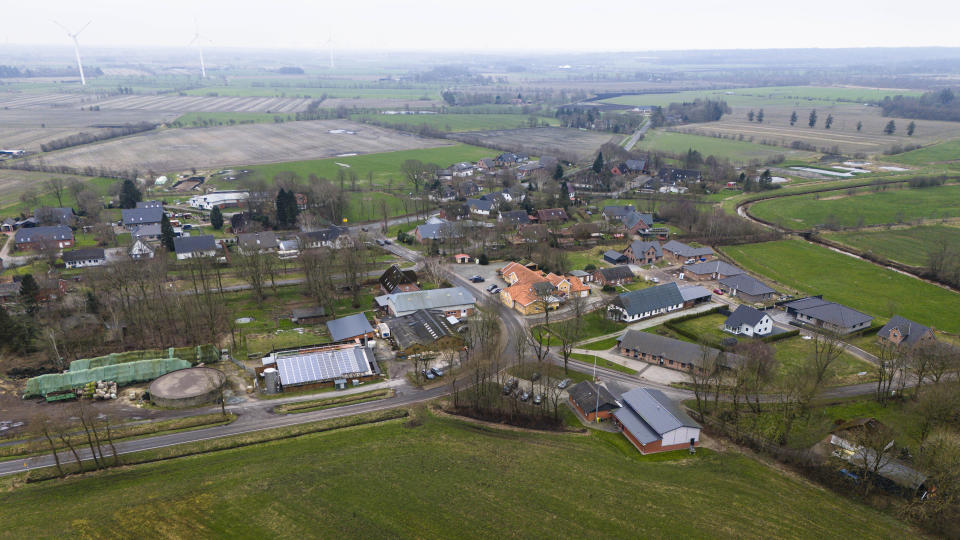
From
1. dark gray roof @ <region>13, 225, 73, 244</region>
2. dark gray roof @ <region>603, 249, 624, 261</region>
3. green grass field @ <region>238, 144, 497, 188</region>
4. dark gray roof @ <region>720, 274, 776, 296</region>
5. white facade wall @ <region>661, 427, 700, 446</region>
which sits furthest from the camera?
green grass field @ <region>238, 144, 497, 188</region>

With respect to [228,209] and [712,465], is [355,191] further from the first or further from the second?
Result: [712,465]

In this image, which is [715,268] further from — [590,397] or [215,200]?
[215,200]

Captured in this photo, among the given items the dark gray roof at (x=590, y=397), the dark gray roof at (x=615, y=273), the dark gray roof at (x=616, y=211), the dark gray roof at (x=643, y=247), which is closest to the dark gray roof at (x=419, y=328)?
the dark gray roof at (x=590, y=397)

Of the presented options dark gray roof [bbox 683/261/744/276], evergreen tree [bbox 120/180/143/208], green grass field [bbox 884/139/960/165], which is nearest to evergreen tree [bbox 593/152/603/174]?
dark gray roof [bbox 683/261/744/276]

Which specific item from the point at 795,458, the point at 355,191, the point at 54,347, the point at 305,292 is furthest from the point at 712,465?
the point at 355,191

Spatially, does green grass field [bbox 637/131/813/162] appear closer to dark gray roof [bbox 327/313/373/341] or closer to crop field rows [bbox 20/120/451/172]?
crop field rows [bbox 20/120/451/172]

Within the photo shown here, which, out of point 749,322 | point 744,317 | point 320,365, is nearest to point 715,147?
point 744,317

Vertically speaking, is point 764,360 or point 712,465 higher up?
point 764,360
